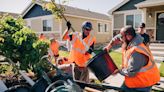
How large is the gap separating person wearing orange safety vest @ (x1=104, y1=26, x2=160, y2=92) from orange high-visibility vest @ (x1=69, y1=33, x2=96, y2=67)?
154 cm

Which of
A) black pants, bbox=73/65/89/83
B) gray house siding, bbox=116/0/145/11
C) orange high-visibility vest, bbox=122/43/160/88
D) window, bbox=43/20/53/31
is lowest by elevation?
black pants, bbox=73/65/89/83

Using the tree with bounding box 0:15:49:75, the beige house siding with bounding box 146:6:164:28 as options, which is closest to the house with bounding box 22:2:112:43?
the beige house siding with bounding box 146:6:164:28

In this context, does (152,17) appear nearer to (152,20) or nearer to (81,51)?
(152,20)

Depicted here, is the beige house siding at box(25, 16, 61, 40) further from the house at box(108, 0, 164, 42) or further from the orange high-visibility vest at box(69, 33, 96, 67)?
the orange high-visibility vest at box(69, 33, 96, 67)

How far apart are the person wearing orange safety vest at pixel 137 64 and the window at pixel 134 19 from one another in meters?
16.3

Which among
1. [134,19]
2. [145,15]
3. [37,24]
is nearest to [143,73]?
[145,15]

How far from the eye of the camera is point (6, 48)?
18.5 feet

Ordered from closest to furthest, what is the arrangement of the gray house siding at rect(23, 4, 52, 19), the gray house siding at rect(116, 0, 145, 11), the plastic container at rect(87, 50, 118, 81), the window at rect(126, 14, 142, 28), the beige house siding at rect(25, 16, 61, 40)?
the plastic container at rect(87, 50, 118, 81), the window at rect(126, 14, 142, 28), the gray house siding at rect(116, 0, 145, 11), the beige house siding at rect(25, 16, 61, 40), the gray house siding at rect(23, 4, 52, 19)

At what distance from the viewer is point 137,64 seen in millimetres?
3068

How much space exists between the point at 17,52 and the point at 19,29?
2.27 ft

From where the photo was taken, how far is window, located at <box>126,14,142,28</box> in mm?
19078

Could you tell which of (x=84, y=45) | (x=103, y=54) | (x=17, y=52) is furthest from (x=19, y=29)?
(x=103, y=54)

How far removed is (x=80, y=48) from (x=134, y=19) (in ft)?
50.3

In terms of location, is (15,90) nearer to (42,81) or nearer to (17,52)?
(42,81)
